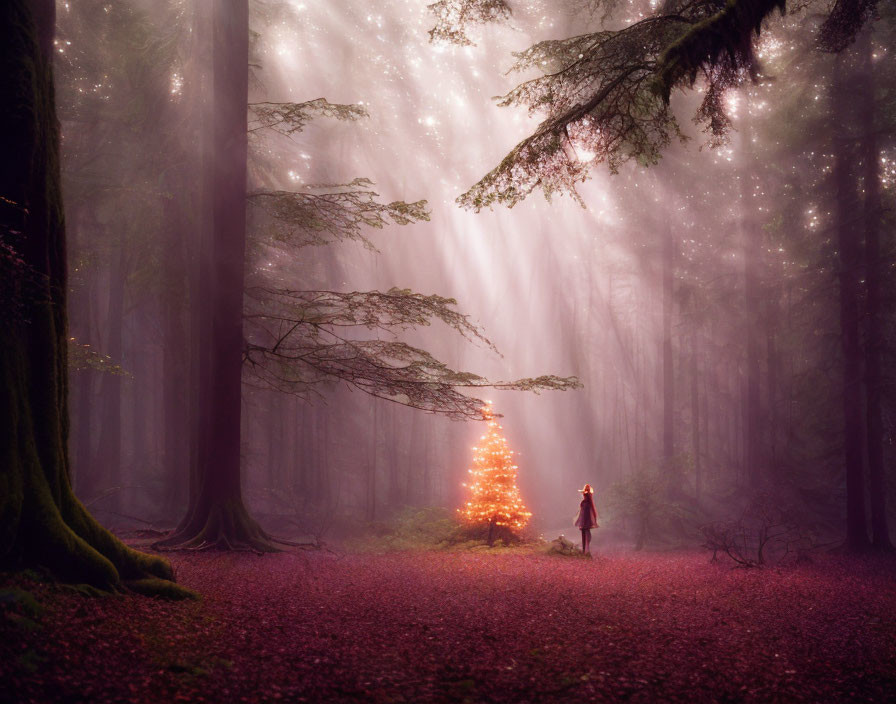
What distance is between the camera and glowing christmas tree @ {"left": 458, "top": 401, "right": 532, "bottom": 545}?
54.0ft

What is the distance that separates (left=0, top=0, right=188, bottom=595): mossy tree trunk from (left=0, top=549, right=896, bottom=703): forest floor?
48 centimetres

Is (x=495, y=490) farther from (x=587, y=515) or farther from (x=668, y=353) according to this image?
(x=668, y=353)

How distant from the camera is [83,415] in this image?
898 inches

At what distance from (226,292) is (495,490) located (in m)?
9.16

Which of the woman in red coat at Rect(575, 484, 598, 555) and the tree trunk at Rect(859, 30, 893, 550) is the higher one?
the tree trunk at Rect(859, 30, 893, 550)

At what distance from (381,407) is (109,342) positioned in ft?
41.2

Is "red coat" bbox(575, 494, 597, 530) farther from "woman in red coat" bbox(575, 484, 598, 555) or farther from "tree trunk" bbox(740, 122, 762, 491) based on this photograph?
"tree trunk" bbox(740, 122, 762, 491)

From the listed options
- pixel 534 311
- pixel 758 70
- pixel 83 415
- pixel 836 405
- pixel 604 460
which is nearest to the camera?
pixel 758 70

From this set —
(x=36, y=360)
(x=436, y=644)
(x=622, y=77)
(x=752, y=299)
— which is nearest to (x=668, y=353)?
(x=752, y=299)

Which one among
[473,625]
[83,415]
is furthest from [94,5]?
[473,625]

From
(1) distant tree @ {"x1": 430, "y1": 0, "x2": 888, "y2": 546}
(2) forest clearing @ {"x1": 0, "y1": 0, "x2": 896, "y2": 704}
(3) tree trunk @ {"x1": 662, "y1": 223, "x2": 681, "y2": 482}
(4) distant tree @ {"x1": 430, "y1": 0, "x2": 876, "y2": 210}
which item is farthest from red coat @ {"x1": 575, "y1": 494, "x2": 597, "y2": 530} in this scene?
(4) distant tree @ {"x1": 430, "y1": 0, "x2": 876, "y2": 210}

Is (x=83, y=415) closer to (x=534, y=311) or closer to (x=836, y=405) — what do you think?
(x=534, y=311)

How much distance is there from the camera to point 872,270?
15945 millimetres

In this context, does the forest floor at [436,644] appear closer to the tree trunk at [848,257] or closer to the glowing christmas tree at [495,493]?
the glowing christmas tree at [495,493]
